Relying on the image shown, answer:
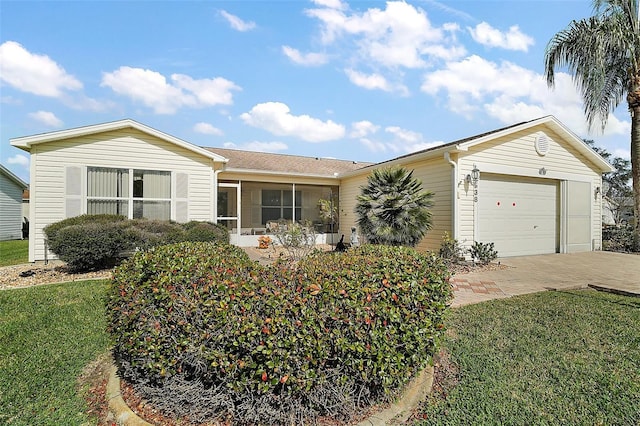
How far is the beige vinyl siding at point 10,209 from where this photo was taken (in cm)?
1752

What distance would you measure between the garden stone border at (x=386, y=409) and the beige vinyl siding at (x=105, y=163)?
8523mm

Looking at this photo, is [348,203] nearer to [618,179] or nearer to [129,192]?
[129,192]

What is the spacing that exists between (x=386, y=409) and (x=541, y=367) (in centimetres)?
179

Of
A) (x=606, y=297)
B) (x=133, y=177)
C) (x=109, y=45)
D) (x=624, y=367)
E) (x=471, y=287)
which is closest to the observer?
(x=624, y=367)

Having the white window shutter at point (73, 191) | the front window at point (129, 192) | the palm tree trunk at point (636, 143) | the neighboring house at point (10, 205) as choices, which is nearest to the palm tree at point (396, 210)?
the front window at point (129, 192)

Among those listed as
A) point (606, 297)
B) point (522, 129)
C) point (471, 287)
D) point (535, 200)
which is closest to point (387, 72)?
point (522, 129)

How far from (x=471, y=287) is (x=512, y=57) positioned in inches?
289

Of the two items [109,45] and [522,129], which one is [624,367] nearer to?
[522,129]

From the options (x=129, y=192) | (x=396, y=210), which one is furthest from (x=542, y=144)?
(x=129, y=192)

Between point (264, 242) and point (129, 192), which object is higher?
point (129, 192)

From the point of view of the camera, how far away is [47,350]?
11.6 ft

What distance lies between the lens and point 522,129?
10336mm

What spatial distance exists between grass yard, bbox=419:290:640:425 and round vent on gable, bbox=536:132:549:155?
766 cm

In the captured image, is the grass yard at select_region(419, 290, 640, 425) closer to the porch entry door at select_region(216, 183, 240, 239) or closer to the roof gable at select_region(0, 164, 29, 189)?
the porch entry door at select_region(216, 183, 240, 239)
